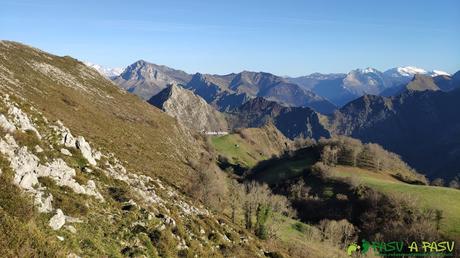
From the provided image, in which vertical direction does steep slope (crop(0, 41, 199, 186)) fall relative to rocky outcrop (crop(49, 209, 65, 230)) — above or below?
above

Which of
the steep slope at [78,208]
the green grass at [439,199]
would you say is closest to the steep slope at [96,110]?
the steep slope at [78,208]

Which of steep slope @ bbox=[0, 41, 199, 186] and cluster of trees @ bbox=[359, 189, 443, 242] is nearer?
steep slope @ bbox=[0, 41, 199, 186]

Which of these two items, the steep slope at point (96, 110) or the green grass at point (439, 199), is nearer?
the steep slope at point (96, 110)

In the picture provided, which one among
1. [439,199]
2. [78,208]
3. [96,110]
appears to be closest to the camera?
[78,208]

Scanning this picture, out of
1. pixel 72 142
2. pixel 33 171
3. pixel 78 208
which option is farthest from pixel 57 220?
pixel 72 142

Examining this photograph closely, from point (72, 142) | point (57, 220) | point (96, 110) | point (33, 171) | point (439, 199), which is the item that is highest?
point (96, 110)

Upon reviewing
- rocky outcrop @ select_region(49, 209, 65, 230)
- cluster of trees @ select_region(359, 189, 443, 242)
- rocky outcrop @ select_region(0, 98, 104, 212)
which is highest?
rocky outcrop @ select_region(0, 98, 104, 212)

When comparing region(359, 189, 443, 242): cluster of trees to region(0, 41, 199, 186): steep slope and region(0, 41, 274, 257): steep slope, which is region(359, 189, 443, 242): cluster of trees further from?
region(0, 41, 274, 257): steep slope

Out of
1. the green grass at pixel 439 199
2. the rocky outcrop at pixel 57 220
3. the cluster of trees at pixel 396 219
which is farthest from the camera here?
the green grass at pixel 439 199

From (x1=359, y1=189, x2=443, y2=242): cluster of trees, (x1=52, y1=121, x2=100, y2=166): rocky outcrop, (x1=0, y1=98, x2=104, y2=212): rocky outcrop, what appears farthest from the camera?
(x1=359, y1=189, x2=443, y2=242): cluster of trees

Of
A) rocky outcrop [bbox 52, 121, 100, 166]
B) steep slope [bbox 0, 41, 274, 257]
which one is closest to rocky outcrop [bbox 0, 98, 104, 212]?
steep slope [bbox 0, 41, 274, 257]

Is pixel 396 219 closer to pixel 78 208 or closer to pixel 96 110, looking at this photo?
pixel 96 110

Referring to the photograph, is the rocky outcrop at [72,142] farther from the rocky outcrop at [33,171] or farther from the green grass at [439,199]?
the green grass at [439,199]

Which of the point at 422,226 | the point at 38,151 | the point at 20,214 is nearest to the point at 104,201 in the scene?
the point at 38,151
